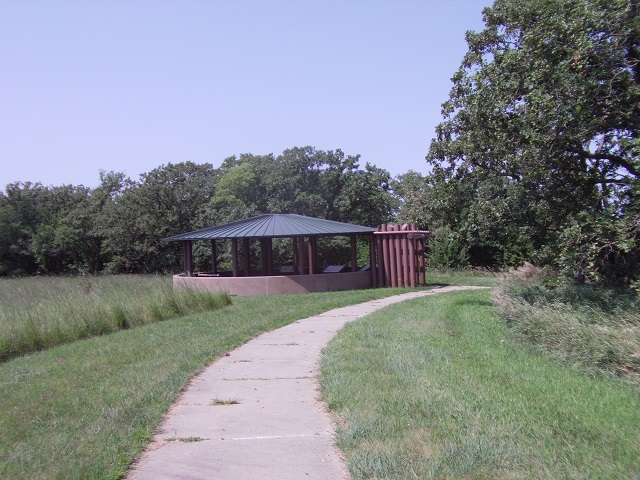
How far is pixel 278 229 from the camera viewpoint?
24.2 meters

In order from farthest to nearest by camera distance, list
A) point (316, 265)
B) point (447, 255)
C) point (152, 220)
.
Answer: point (152, 220) → point (447, 255) → point (316, 265)

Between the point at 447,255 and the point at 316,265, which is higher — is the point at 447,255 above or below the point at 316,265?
above

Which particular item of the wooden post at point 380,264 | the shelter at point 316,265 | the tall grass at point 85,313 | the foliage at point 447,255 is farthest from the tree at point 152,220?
the tall grass at point 85,313

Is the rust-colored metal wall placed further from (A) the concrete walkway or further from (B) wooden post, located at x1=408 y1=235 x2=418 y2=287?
(A) the concrete walkway

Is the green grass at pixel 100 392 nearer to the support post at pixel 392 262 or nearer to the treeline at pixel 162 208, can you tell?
the support post at pixel 392 262

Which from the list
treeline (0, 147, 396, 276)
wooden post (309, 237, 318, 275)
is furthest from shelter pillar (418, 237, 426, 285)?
treeline (0, 147, 396, 276)

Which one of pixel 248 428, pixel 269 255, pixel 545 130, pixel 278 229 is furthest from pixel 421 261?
pixel 248 428

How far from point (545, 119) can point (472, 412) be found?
895 cm

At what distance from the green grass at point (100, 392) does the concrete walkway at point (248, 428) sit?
0.25 m

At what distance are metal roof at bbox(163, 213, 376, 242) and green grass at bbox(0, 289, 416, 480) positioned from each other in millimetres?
8902

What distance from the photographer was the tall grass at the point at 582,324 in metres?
8.98

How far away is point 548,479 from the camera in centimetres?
438

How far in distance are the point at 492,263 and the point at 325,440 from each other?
28.7 m

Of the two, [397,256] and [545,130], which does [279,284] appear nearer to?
[397,256]
